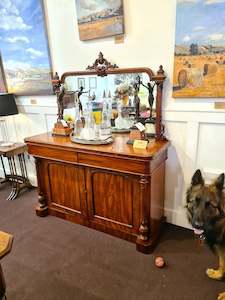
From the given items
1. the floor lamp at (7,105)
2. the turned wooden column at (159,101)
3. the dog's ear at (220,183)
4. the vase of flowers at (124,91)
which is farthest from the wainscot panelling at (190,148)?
the floor lamp at (7,105)

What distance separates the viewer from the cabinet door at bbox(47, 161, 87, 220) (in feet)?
7.37

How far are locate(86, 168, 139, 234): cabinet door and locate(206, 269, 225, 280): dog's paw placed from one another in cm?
65

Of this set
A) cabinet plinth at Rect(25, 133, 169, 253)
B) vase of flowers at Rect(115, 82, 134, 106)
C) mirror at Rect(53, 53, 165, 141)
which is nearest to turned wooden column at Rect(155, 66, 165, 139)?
mirror at Rect(53, 53, 165, 141)

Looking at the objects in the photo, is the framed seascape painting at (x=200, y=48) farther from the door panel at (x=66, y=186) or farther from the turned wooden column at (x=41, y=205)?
the turned wooden column at (x=41, y=205)

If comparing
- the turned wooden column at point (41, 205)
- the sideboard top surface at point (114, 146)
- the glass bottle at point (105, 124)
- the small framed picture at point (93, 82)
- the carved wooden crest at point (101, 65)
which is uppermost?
the carved wooden crest at point (101, 65)

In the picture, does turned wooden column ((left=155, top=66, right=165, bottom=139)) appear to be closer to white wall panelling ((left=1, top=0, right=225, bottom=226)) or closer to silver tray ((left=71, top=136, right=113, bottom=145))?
white wall panelling ((left=1, top=0, right=225, bottom=226))

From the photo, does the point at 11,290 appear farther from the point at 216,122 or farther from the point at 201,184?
the point at 216,122

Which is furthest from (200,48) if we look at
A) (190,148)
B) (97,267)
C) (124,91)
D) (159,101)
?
(97,267)

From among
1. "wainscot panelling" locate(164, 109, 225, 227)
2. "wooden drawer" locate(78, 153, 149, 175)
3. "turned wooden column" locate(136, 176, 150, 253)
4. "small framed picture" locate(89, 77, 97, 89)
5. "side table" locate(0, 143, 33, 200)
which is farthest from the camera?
"side table" locate(0, 143, 33, 200)

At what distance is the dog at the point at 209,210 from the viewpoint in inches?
57.1

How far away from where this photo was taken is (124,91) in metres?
2.21

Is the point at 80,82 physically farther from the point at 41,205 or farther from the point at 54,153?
the point at 41,205

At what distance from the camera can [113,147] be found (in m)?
1.94

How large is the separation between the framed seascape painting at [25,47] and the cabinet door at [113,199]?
4.25 feet
